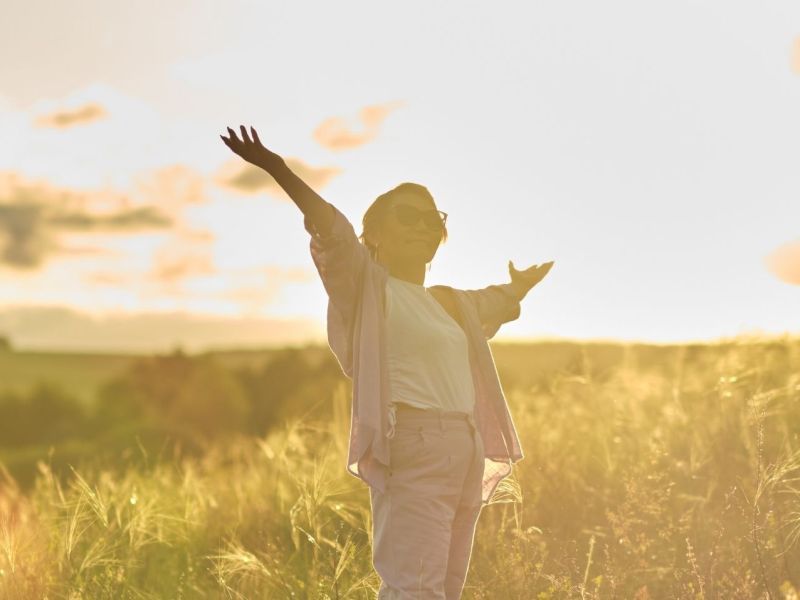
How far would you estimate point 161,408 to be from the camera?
1489 inches

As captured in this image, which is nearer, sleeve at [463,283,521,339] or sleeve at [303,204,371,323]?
sleeve at [303,204,371,323]

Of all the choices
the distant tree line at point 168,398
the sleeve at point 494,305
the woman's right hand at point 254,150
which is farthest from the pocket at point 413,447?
the distant tree line at point 168,398

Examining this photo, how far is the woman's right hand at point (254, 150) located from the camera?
3857 mm

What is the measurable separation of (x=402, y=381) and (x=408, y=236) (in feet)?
2.13

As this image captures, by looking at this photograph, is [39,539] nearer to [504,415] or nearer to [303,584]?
[303,584]

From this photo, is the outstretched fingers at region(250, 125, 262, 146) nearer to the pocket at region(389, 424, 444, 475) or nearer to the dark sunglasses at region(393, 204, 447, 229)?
the dark sunglasses at region(393, 204, 447, 229)

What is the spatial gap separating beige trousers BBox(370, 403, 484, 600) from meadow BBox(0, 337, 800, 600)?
85 cm

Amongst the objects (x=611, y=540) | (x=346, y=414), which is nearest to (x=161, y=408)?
(x=346, y=414)

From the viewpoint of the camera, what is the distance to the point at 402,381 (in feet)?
13.1

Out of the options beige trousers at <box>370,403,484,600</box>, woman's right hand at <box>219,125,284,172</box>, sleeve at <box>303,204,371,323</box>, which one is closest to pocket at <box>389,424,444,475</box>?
beige trousers at <box>370,403,484,600</box>

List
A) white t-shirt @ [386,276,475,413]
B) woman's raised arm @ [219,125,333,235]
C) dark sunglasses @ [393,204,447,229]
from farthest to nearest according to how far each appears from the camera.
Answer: dark sunglasses @ [393,204,447,229]
white t-shirt @ [386,276,475,413]
woman's raised arm @ [219,125,333,235]

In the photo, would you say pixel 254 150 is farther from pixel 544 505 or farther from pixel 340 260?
pixel 544 505

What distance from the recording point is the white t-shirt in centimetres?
397

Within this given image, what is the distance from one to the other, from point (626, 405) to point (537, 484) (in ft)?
5.92
